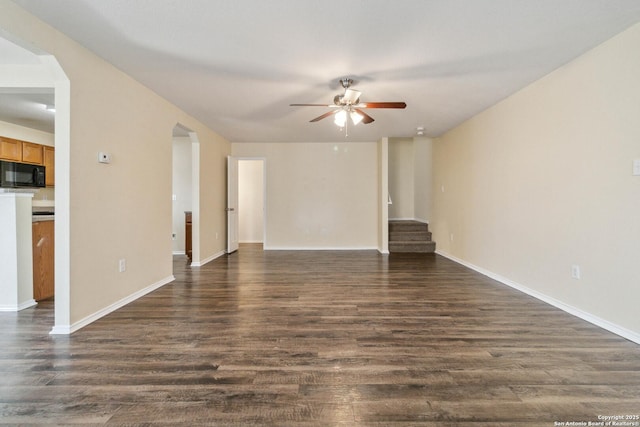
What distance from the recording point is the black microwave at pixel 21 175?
4289mm

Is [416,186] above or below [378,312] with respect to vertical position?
above

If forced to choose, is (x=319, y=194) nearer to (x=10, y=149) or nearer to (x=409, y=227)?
(x=409, y=227)

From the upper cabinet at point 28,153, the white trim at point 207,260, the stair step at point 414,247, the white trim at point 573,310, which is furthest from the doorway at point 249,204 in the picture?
the white trim at point 573,310

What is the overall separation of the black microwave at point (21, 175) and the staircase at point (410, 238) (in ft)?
21.3

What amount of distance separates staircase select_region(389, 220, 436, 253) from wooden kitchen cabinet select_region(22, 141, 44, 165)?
661 cm

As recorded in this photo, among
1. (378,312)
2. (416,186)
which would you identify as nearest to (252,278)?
(378,312)

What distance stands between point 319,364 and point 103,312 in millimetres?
2175

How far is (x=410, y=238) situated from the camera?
20.9 ft

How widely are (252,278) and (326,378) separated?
2.53 m

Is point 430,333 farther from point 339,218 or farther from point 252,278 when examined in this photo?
point 339,218

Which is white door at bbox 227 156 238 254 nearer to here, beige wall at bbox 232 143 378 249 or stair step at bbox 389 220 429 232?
beige wall at bbox 232 143 378 249

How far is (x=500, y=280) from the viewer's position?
12.6 feet

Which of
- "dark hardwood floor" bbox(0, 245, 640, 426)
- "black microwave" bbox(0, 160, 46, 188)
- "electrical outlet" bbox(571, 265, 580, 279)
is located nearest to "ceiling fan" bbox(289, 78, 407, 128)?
"dark hardwood floor" bbox(0, 245, 640, 426)

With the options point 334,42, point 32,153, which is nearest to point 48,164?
point 32,153
